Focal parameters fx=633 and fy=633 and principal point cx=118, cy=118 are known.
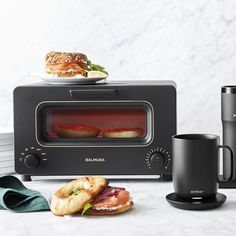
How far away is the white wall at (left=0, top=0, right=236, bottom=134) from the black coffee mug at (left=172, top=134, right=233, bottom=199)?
25.1 inches

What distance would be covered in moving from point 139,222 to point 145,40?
881 mm

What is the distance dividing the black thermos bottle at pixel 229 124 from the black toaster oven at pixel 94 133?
137 mm

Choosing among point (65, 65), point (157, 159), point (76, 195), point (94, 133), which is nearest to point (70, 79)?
point (65, 65)

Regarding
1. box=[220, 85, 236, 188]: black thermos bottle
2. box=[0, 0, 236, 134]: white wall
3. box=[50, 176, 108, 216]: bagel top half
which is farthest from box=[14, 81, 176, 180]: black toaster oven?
box=[0, 0, 236, 134]: white wall

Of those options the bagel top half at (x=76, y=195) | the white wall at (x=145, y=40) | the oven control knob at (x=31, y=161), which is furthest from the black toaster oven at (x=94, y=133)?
the white wall at (x=145, y=40)

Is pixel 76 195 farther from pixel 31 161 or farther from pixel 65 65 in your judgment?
pixel 65 65

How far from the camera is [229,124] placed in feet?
5.55

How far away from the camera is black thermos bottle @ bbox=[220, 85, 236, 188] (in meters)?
1.67

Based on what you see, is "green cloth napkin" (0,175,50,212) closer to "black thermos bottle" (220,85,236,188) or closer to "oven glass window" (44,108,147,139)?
"oven glass window" (44,108,147,139)

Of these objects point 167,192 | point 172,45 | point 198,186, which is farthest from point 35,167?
point 172,45

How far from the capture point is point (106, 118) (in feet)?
5.84

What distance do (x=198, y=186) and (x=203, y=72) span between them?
71 cm

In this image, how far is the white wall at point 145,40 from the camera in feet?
6.86

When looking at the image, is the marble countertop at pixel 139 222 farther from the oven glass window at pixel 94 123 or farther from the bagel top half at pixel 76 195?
the oven glass window at pixel 94 123
